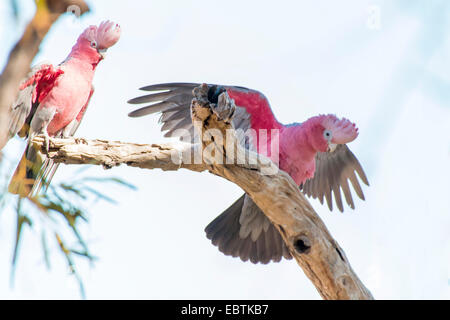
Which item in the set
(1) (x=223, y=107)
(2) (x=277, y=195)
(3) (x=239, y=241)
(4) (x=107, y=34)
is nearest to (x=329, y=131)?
(3) (x=239, y=241)

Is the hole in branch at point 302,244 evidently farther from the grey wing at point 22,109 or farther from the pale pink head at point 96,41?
the pale pink head at point 96,41

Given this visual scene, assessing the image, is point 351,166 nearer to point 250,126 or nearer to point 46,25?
point 250,126

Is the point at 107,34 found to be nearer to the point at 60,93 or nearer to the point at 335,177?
the point at 60,93

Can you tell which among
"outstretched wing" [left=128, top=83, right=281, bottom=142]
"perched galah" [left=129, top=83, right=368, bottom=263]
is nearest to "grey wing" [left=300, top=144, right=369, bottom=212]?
"perched galah" [left=129, top=83, right=368, bottom=263]

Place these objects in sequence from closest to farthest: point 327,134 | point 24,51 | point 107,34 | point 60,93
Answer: point 24,51, point 60,93, point 327,134, point 107,34

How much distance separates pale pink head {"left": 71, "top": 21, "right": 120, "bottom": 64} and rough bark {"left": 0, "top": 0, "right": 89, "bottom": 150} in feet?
11.7

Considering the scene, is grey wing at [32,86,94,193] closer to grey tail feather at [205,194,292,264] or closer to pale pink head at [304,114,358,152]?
grey tail feather at [205,194,292,264]

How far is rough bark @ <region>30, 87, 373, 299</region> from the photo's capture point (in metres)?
3.10

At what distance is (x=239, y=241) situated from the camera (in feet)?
14.6

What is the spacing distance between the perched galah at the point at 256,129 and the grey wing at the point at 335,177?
0.63 m

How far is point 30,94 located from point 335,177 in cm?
291

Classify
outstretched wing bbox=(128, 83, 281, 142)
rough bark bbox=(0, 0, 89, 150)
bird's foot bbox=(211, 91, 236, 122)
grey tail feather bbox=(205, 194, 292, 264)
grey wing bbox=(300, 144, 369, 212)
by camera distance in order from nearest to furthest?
rough bark bbox=(0, 0, 89, 150)
bird's foot bbox=(211, 91, 236, 122)
outstretched wing bbox=(128, 83, 281, 142)
grey tail feather bbox=(205, 194, 292, 264)
grey wing bbox=(300, 144, 369, 212)
